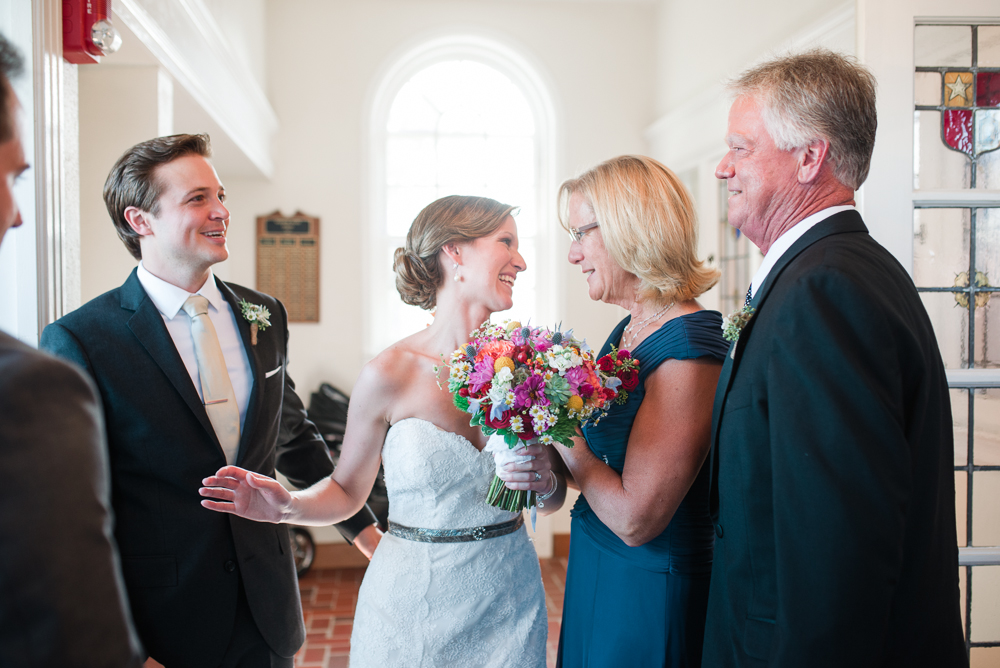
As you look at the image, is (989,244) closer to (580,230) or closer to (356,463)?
(580,230)

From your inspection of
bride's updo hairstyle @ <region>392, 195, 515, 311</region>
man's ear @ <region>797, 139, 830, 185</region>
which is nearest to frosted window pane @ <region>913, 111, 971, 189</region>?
man's ear @ <region>797, 139, 830, 185</region>

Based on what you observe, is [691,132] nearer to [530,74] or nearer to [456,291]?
[530,74]

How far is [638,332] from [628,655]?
797mm

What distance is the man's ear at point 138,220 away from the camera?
1767 mm

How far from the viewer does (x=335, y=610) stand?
4.57 meters

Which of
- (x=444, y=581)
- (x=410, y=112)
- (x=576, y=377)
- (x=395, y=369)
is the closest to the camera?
(x=576, y=377)

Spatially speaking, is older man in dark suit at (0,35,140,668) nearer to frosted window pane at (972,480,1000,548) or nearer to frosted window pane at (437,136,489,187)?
frosted window pane at (972,480,1000,548)

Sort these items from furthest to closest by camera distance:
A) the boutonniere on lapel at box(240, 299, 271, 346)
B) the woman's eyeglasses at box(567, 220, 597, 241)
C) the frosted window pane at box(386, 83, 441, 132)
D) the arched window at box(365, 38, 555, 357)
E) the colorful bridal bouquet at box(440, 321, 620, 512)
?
the frosted window pane at box(386, 83, 441, 132) → the arched window at box(365, 38, 555, 357) → the boutonniere on lapel at box(240, 299, 271, 346) → the woman's eyeglasses at box(567, 220, 597, 241) → the colorful bridal bouquet at box(440, 321, 620, 512)

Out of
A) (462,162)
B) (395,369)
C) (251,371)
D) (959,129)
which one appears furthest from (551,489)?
(462,162)

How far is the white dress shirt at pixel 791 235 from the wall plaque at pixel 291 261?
4.47 meters

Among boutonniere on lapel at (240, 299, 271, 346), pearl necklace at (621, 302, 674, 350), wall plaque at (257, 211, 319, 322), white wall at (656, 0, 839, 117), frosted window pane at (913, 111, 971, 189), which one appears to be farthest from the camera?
wall plaque at (257, 211, 319, 322)

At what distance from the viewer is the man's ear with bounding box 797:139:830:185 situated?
127cm

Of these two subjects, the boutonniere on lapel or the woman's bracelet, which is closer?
the woman's bracelet

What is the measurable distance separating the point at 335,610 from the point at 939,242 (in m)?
4.24
